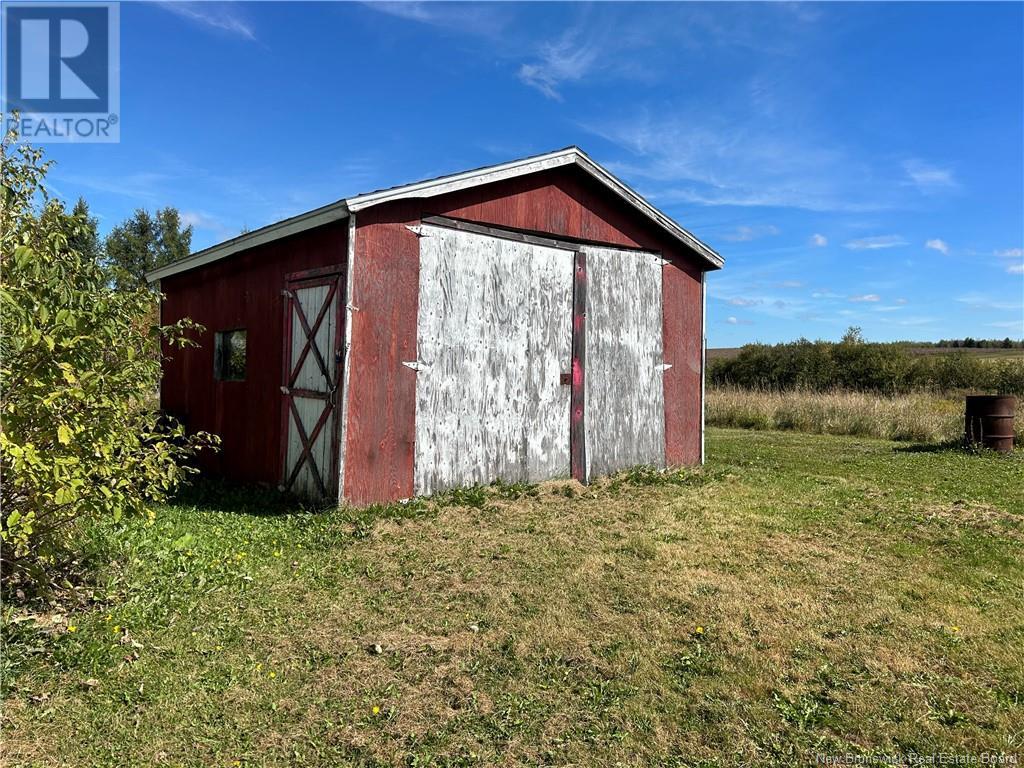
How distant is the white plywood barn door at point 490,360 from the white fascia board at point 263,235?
1088 mm

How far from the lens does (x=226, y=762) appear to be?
2719 millimetres

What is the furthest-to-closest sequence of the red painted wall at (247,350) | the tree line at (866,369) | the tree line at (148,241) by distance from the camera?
the tree line at (148,241), the tree line at (866,369), the red painted wall at (247,350)

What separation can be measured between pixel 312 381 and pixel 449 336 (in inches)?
64.1

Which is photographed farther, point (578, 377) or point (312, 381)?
point (578, 377)

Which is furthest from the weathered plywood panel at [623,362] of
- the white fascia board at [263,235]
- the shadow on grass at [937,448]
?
the shadow on grass at [937,448]

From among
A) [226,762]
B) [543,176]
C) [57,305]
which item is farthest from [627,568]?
[543,176]

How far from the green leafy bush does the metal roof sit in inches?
112

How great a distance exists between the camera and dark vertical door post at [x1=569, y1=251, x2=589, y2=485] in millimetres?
8547

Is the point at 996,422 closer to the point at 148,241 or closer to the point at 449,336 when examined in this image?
the point at 449,336

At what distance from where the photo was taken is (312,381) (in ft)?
23.4

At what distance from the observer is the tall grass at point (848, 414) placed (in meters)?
14.4

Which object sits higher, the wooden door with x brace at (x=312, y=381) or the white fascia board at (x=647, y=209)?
the white fascia board at (x=647, y=209)

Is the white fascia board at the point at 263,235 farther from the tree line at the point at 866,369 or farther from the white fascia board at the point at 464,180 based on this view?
the tree line at the point at 866,369

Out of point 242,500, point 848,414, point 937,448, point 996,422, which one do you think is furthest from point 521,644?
point 848,414
